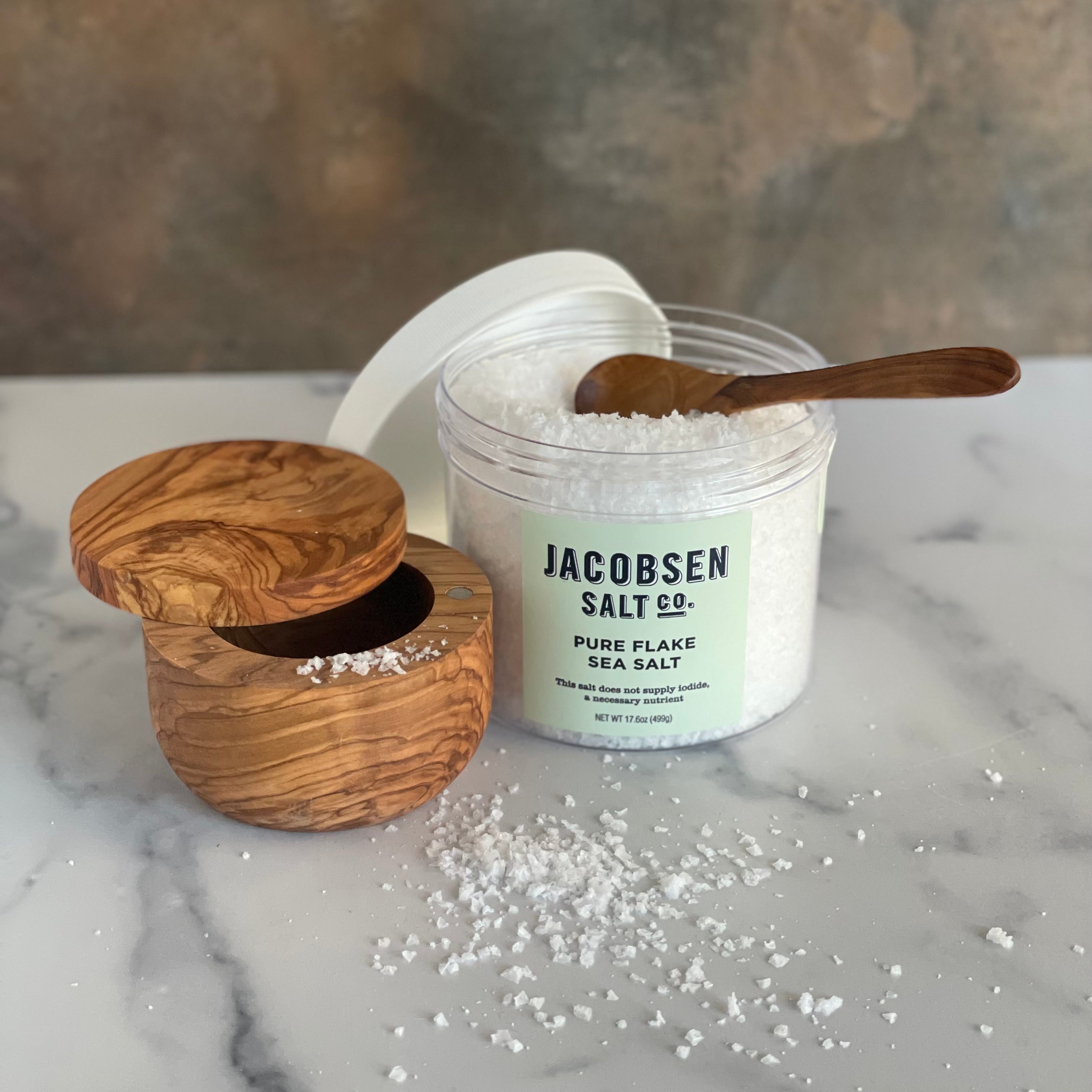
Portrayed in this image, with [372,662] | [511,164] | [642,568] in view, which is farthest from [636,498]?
[511,164]

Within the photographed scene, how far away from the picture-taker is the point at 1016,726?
0.67 metres

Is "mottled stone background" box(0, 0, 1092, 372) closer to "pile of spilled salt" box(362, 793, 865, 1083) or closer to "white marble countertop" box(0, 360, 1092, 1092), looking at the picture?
"white marble countertop" box(0, 360, 1092, 1092)

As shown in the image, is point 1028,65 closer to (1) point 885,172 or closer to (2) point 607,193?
(1) point 885,172

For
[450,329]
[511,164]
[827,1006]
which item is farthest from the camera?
[511,164]

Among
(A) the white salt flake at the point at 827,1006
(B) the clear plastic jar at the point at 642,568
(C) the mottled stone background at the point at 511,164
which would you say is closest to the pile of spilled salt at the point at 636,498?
(B) the clear plastic jar at the point at 642,568

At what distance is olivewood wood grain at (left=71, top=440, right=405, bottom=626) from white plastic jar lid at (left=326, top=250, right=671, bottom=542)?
2.0 inches

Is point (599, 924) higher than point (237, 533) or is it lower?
lower

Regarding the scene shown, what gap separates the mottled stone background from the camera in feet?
3.49

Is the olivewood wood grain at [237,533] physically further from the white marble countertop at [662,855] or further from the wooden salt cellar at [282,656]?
the white marble countertop at [662,855]

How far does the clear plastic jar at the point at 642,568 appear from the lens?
1.92ft

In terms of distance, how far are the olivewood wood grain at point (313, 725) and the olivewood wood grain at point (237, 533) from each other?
2 centimetres

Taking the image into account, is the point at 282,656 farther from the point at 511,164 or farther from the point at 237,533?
the point at 511,164

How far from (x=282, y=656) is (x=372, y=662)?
96mm

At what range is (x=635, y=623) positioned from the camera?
60 cm
